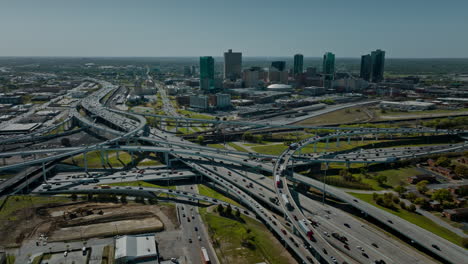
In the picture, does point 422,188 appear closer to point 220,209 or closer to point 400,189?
Result: point 400,189

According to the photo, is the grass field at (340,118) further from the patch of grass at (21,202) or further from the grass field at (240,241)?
the patch of grass at (21,202)

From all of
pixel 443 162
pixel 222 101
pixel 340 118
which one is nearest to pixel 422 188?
pixel 443 162

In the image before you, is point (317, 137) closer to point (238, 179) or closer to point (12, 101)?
point (238, 179)

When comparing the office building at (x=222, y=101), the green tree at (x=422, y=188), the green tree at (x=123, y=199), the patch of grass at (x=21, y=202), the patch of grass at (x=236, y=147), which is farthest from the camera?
the office building at (x=222, y=101)

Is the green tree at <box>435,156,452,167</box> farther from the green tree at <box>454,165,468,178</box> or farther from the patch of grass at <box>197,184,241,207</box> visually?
the patch of grass at <box>197,184,241,207</box>

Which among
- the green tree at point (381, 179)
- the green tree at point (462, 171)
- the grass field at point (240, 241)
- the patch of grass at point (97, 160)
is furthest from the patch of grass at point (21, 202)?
the green tree at point (462, 171)

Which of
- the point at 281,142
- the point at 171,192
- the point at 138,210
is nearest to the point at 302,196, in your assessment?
the point at 171,192
